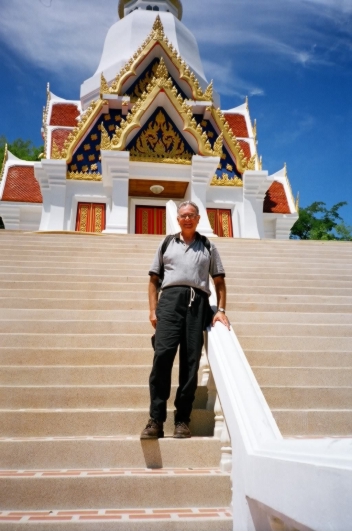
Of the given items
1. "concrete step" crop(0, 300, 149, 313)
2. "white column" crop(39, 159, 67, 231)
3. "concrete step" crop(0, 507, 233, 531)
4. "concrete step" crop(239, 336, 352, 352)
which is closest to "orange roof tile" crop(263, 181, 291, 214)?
"white column" crop(39, 159, 67, 231)

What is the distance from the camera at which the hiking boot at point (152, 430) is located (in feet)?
10.0

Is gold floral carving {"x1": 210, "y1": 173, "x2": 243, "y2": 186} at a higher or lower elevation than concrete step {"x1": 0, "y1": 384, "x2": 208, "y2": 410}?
higher

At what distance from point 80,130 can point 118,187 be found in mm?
2452

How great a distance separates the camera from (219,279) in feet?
11.5

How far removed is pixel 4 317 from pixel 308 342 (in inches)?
117

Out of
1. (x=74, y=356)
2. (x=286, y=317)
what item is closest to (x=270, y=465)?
(x=74, y=356)

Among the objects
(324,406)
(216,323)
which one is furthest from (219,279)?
(324,406)

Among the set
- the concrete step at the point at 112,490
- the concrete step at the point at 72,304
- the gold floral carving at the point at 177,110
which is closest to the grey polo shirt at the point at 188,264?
the concrete step at the point at 112,490

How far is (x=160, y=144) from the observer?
12.9 m

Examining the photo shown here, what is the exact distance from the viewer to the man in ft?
10.2

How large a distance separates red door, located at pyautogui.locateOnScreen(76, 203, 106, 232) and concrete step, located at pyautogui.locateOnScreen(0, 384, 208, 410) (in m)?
9.68

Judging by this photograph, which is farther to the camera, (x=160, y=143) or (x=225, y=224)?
(x=225, y=224)

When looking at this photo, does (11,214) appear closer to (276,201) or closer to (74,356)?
(276,201)

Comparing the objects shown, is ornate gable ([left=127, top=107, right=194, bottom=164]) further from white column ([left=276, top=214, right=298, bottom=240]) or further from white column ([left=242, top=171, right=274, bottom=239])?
white column ([left=276, top=214, right=298, bottom=240])
